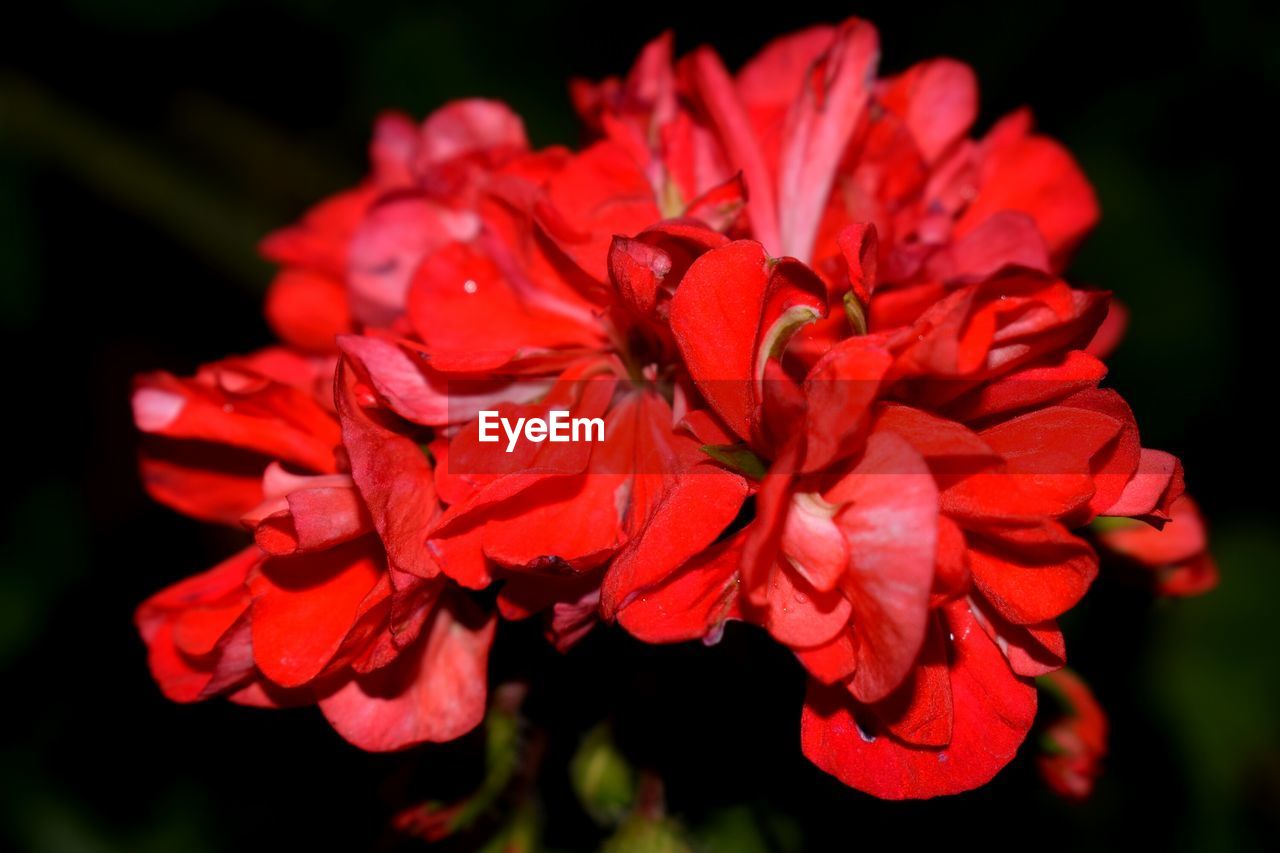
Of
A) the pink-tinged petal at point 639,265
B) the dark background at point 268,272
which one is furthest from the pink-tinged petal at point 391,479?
the dark background at point 268,272

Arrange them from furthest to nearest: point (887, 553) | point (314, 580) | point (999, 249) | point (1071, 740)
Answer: point (1071, 740), point (999, 249), point (314, 580), point (887, 553)

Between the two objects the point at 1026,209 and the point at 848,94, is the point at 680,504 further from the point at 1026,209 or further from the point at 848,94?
the point at 1026,209

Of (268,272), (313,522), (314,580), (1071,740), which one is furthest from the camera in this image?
(268,272)

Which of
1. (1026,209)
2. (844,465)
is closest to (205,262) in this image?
(1026,209)

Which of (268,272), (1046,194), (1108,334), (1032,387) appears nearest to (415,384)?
(1032,387)

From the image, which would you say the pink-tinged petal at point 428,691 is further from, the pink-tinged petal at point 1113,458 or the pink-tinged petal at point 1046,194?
the pink-tinged petal at point 1046,194

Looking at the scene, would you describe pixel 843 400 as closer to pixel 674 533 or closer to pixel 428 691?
pixel 674 533
